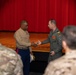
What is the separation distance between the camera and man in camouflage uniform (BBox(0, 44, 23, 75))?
306 cm

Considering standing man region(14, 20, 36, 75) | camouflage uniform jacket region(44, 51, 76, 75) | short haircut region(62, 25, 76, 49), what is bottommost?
standing man region(14, 20, 36, 75)

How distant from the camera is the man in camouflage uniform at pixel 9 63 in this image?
3062mm

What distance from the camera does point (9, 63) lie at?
10.1ft

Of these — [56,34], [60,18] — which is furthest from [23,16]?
[56,34]

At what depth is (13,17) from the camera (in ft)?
43.6

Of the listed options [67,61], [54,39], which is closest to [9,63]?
[67,61]

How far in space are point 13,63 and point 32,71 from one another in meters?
5.47

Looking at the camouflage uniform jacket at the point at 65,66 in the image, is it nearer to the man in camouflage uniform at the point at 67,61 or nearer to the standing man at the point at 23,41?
the man in camouflage uniform at the point at 67,61

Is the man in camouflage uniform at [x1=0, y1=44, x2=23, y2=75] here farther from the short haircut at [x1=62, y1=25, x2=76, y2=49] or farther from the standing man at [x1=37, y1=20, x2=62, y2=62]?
the standing man at [x1=37, y1=20, x2=62, y2=62]

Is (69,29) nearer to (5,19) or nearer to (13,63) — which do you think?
(13,63)

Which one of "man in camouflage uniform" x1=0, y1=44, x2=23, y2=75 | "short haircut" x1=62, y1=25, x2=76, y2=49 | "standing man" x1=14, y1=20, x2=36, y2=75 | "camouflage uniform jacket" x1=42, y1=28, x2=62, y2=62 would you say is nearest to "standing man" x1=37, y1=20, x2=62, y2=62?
"camouflage uniform jacket" x1=42, y1=28, x2=62, y2=62

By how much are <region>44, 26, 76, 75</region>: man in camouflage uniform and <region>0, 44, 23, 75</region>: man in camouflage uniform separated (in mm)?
587

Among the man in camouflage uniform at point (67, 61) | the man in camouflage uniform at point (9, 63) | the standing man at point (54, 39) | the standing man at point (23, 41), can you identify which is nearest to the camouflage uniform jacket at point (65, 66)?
the man in camouflage uniform at point (67, 61)

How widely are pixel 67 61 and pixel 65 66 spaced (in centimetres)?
5
